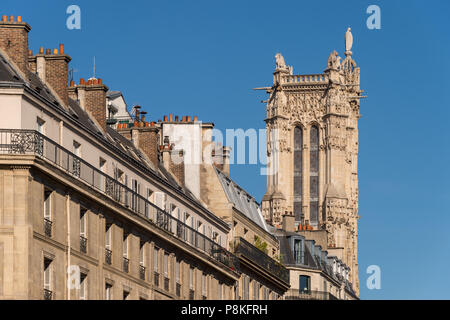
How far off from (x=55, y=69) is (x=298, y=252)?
35844mm

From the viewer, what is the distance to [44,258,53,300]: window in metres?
46.6

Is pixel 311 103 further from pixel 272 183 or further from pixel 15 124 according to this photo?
pixel 15 124

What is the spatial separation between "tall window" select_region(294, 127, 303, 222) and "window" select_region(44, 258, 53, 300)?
418 ft

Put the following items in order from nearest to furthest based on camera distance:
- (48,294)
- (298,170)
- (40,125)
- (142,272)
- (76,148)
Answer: (48,294)
(40,125)
(76,148)
(142,272)
(298,170)

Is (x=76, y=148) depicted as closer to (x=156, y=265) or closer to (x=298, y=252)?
(x=156, y=265)

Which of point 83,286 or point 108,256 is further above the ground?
point 108,256

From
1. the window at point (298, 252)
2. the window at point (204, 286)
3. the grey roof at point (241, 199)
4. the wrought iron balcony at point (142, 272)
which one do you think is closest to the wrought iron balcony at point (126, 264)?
the wrought iron balcony at point (142, 272)

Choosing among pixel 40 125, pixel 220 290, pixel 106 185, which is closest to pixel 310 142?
pixel 220 290

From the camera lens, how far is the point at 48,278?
4703 cm

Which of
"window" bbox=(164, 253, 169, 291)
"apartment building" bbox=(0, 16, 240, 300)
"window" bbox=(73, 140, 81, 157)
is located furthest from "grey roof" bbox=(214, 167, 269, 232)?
"window" bbox=(73, 140, 81, 157)

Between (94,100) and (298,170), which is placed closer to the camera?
(94,100)

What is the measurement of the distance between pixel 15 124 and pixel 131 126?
67.8ft
